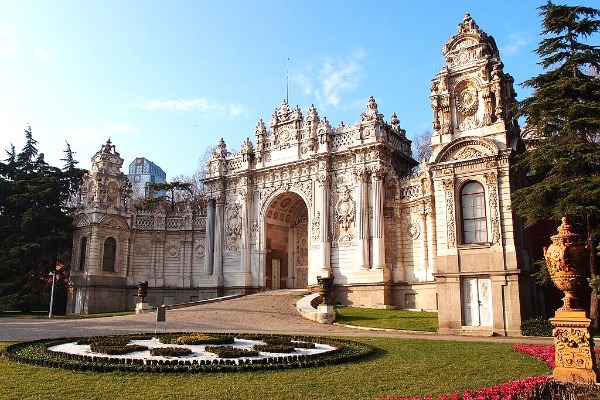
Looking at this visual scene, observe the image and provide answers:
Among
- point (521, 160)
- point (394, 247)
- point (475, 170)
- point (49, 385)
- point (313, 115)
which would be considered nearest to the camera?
point (49, 385)

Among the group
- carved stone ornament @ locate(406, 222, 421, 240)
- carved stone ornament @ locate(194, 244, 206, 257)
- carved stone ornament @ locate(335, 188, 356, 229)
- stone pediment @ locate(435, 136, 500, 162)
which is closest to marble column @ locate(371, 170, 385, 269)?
carved stone ornament @ locate(406, 222, 421, 240)

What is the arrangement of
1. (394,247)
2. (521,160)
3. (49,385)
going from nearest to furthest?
(49,385), (521,160), (394,247)

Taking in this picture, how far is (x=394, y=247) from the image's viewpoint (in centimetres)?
3319

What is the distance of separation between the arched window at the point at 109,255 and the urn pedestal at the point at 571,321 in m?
36.0

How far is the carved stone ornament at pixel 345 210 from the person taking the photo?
34875mm

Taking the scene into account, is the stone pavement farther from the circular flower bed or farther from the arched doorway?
the arched doorway

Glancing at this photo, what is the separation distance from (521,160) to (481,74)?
4.97 m

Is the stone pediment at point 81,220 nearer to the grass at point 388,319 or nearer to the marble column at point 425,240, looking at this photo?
the grass at point 388,319

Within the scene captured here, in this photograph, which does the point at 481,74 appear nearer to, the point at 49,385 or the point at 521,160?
the point at 521,160

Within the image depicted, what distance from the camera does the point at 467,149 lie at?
2308 cm

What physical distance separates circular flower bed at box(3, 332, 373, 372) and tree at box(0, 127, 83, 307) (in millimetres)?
24064

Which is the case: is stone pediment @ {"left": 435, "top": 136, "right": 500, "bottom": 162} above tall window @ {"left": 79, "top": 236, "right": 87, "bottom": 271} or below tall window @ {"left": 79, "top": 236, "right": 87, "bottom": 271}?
above

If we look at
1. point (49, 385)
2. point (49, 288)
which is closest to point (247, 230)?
point (49, 288)

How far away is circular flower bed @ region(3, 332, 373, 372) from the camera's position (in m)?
11.4
